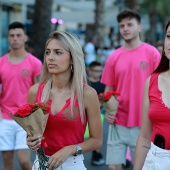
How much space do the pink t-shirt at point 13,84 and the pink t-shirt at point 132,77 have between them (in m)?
1.17

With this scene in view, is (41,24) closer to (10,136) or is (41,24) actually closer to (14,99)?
(14,99)

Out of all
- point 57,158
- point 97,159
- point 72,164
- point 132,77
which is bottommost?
point 97,159

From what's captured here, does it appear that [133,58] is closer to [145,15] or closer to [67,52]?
[67,52]

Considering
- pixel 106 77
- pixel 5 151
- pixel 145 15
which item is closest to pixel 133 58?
pixel 106 77

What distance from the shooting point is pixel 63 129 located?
158 inches

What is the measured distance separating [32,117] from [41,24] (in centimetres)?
1495

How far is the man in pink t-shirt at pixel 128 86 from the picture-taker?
633cm

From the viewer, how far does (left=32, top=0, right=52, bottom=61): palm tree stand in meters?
18.4

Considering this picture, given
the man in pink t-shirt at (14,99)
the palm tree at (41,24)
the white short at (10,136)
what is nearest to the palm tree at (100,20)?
the palm tree at (41,24)

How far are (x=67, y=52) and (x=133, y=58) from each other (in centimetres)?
237

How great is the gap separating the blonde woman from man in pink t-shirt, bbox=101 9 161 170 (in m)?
2.16

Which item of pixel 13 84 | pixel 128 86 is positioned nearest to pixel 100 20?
pixel 13 84

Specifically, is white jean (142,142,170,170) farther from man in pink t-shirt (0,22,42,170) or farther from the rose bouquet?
man in pink t-shirt (0,22,42,170)

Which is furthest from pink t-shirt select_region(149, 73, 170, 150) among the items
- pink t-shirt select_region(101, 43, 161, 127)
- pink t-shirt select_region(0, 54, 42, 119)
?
pink t-shirt select_region(0, 54, 42, 119)
